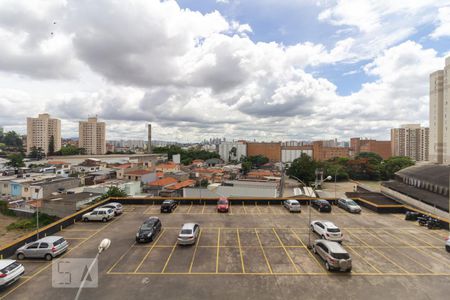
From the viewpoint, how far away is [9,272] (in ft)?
37.2

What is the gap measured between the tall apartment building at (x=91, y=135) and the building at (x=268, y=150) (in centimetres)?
11149

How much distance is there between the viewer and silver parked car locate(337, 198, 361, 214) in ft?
82.9

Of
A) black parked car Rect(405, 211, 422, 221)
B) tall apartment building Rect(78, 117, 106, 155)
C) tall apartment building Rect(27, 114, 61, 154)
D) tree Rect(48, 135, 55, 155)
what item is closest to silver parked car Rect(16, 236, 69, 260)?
black parked car Rect(405, 211, 422, 221)

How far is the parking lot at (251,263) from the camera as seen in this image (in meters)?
11.2

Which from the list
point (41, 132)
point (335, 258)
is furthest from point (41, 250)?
point (41, 132)

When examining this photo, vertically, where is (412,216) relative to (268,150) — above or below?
below

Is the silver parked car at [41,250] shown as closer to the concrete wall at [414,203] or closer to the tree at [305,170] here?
the concrete wall at [414,203]

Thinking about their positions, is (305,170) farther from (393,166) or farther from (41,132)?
(41,132)

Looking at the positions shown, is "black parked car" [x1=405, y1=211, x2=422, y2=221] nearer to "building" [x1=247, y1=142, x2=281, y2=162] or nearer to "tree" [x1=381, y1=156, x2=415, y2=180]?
"tree" [x1=381, y1=156, x2=415, y2=180]

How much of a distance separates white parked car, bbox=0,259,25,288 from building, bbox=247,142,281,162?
16833cm

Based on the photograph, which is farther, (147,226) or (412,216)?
(412,216)

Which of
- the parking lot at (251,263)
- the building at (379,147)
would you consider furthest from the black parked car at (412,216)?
the building at (379,147)

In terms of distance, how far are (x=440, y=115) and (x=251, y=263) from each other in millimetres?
91143

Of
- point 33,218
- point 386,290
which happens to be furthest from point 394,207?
point 33,218
